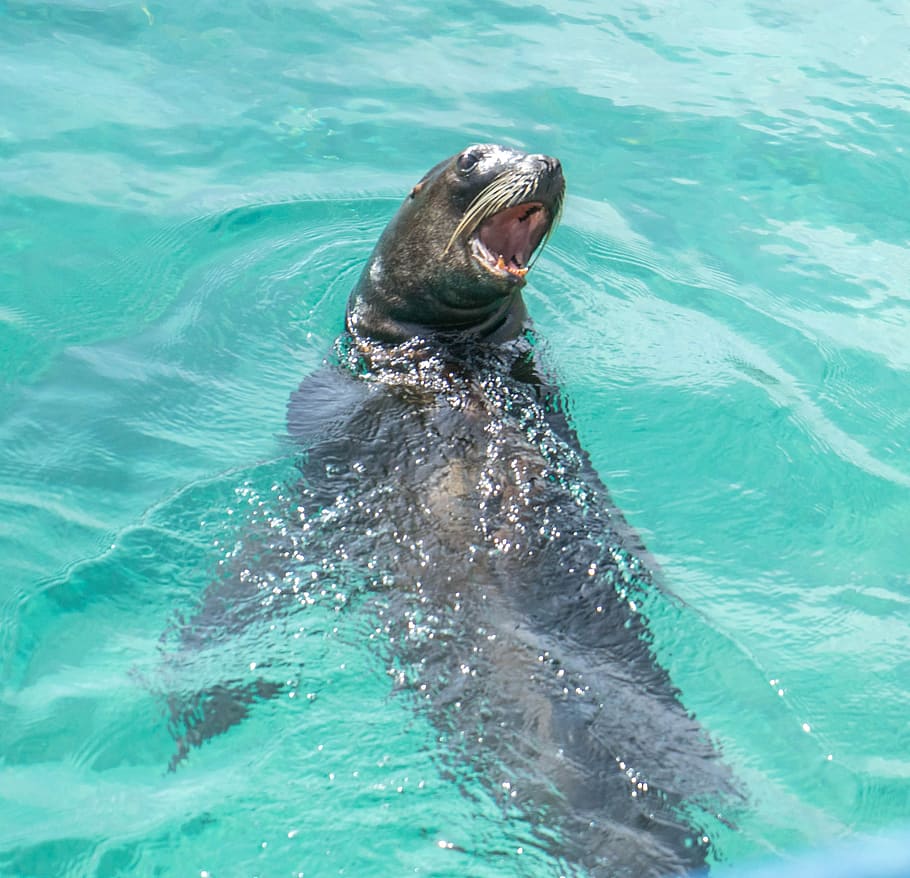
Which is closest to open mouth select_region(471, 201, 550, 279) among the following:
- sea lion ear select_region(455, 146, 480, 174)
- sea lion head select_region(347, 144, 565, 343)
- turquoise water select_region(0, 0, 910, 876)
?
sea lion head select_region(347, 144, 565, 343)

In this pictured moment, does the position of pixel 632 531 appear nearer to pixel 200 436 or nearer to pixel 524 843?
pixel 524 843

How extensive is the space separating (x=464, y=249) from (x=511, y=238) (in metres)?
0.31

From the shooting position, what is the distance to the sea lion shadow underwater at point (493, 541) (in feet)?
12.1

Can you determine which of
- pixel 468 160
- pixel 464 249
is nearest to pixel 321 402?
pixel 464 249

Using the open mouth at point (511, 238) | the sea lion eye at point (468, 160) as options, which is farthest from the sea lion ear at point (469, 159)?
the open mouth at point (511, 238)

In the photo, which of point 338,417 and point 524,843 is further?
point 338,417

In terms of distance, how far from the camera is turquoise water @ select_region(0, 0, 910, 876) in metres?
3.88

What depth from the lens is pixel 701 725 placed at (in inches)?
163

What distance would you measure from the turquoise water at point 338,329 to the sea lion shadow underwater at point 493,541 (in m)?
0.14

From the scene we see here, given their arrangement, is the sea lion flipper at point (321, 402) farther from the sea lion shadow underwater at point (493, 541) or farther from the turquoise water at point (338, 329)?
the turquoise water at point (338, 329)

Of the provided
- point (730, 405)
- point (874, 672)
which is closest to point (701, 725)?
point (874, 672)

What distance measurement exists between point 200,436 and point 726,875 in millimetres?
3171

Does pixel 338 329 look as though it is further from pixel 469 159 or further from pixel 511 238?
pixel 469 159

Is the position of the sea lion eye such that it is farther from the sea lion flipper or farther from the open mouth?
the sea lion flipper
